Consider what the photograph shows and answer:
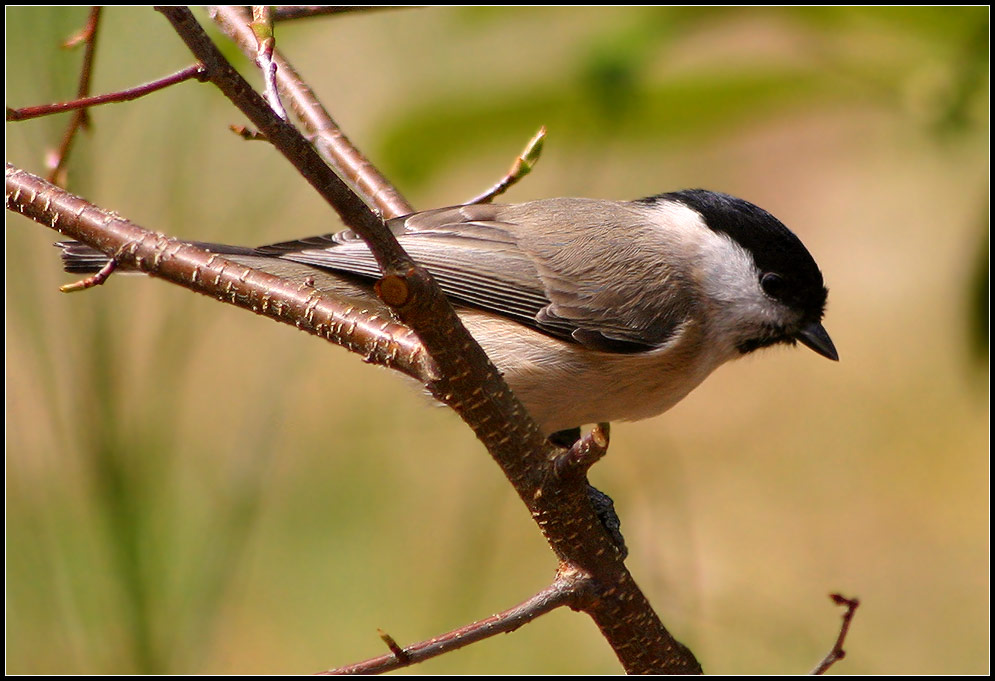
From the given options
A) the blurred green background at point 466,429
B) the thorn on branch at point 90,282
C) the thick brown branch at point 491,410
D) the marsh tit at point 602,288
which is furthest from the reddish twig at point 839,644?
the thorn on branch at point 90,282

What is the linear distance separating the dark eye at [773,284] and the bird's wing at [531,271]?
7.4 inches

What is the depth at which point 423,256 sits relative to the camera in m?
2.12

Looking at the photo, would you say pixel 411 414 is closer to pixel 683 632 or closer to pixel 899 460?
pixel 683 632

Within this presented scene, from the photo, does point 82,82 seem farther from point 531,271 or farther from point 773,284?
point 773,284

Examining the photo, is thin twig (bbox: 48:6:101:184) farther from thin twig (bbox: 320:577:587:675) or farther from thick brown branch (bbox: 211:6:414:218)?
thin twig (bbox: 320:577:587:675)

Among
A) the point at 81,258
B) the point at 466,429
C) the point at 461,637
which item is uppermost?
the point at 466,429

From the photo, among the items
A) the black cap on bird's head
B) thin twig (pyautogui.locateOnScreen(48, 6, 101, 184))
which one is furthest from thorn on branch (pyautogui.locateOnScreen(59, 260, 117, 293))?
the black cap on bird's head

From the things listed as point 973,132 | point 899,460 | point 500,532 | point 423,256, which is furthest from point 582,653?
point 973,132

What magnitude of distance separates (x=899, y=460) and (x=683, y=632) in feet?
9.51

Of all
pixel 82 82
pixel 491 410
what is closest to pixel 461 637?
pixel 491 410

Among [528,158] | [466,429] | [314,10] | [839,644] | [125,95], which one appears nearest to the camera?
[125,95]

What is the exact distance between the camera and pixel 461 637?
126cm

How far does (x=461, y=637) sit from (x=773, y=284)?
3.72 feet

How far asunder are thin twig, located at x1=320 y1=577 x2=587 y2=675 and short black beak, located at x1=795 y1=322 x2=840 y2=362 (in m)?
0.98
